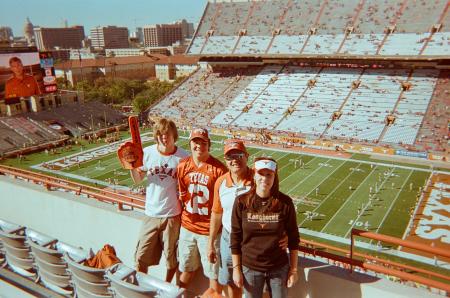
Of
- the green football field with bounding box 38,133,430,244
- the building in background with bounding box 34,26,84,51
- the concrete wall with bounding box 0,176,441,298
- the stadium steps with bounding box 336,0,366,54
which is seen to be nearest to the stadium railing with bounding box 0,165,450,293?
the concrete wall with bounding box 0,176,441,298

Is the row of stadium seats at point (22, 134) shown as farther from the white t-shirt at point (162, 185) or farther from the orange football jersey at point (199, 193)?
the orange football jersey at point (199, 193)

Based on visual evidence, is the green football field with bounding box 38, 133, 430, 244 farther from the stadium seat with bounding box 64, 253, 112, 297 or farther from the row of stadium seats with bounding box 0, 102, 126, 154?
the stadium seat with bounding box 64, 253, 112, 297

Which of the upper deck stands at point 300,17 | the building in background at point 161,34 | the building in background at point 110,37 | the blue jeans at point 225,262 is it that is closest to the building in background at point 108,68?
the upper deck stands at point 300,17

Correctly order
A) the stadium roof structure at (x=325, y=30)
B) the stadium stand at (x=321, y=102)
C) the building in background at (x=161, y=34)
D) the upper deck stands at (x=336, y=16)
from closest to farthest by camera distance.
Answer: the stadium stand at (x=321, y=102) < the stadium roof structure at (x=325, y=30) < the upper deck stands at (x=336, y=16) < the building in background at (x=161, y=34)

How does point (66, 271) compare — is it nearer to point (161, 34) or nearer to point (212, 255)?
point (212, 255)

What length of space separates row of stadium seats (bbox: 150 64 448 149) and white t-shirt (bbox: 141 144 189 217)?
24931 millimetres

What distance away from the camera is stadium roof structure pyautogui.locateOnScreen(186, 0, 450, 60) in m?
33.2

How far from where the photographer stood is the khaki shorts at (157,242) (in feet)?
12.8

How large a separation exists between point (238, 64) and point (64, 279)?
40.8 metres

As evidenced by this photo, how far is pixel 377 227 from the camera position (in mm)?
16297

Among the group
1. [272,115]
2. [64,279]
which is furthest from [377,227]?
[272,115]

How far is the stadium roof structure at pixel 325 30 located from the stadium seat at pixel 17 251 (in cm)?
3345

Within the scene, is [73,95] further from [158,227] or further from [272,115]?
[158,227]

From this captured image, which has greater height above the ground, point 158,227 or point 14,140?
point 158,227
